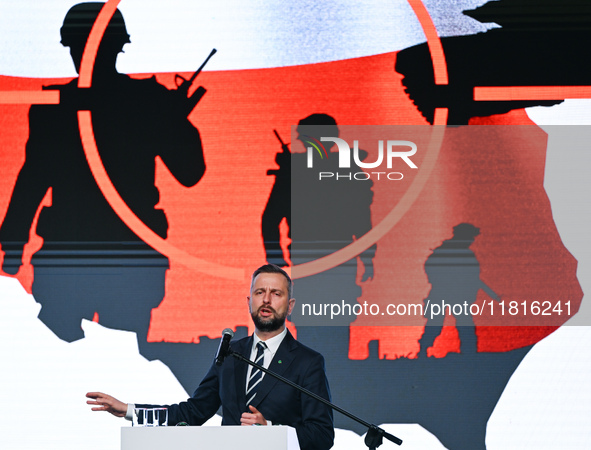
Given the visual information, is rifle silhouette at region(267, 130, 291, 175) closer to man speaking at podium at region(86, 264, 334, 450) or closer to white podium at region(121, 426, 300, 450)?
man speaking at podium at region(86, 264, 334, 450)

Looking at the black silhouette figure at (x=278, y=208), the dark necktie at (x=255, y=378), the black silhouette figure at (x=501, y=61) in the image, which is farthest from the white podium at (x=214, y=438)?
the black silhouette figure at (x=501, y=61)

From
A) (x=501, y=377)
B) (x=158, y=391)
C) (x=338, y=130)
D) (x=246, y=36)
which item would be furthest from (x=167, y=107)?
(x=501, y=377)

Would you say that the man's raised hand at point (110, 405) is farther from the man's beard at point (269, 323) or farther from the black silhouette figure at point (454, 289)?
the black silhouette figure at point (454, 289)

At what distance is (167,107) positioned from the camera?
4535mm

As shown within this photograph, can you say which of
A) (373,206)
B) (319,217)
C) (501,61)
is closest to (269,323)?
(319,217)

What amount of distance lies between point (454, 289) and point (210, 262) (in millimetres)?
1250

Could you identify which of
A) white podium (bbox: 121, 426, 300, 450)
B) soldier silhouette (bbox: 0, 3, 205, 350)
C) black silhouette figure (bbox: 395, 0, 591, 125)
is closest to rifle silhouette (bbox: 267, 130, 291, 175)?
soldier silhouette (bbox: 0, 3, 205, 350)

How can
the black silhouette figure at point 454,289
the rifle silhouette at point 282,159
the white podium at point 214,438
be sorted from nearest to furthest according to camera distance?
the white podium at point 214,438 → the black silhouette figure at point 454,289 → the rifle silhouette at point 282,159

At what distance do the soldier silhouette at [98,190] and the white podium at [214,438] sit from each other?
164 centimetres

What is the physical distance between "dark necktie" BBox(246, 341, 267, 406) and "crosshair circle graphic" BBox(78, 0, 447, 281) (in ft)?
2.38

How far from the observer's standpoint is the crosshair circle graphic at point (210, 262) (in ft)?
14.5

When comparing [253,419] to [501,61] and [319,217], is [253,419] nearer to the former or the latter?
[319,217]

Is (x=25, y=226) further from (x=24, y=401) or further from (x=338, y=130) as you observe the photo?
(x=338, y=130)

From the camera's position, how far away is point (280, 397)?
3.55 metres
